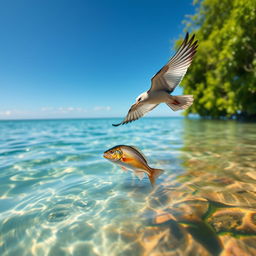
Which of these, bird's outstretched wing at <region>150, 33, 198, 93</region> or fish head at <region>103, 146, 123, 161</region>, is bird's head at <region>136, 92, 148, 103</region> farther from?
fish head at <region>103, 146, 123, 161</region>

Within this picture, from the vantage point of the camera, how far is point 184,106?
5.68ft

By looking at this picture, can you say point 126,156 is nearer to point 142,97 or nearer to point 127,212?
point 142,97

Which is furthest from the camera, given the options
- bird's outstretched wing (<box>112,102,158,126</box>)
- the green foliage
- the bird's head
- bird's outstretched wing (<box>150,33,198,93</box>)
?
the green foliage

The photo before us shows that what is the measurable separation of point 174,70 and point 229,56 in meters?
19.9

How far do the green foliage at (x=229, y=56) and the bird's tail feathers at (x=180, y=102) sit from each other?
15340mm

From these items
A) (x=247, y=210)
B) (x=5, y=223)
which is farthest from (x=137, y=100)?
(x=5, y=223)

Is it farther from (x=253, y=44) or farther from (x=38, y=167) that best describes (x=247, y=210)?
(x=253, y=44)

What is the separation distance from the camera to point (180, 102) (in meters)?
1.76

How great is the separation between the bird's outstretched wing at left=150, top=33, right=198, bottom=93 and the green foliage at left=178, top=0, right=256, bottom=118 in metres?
15.3

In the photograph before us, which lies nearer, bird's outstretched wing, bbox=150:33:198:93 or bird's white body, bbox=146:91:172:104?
bird's outstretched wing, bbox=150:33:198:93

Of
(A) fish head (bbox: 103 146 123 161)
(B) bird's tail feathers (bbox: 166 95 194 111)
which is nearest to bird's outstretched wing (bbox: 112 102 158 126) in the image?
(B) bird's tail feathers (bbox: 166 95 194 111)

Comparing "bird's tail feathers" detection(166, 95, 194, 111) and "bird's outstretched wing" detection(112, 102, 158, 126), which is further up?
"bird's tail feathers" detection(166, 95, 194, 111)

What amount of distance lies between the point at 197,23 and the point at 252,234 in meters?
37.5

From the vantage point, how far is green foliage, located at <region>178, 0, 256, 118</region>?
52.5 ft
